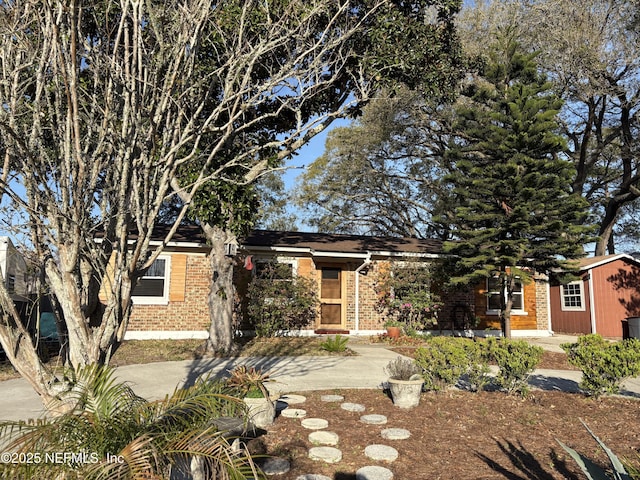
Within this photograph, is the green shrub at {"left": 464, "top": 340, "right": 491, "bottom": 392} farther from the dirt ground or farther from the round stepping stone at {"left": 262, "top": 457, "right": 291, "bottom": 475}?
the round stepping stone at {"left": 262, "top": 457, "right": 291, "bottom": 475}

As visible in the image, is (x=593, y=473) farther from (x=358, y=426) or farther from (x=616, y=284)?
(x=616, y=284)

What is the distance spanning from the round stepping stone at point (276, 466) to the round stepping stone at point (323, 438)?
1.86 feet

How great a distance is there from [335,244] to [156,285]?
20.6 feet

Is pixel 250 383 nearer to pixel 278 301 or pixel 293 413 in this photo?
pixel 293 413

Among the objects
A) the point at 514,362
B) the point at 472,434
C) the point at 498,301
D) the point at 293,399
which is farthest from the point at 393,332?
the point at 472,434

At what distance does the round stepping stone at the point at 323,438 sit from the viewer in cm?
459

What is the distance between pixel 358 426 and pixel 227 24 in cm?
586

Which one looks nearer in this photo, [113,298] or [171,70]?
[113,298]

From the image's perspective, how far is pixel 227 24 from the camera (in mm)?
6469

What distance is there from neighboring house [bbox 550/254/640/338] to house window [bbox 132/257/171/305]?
1534cm

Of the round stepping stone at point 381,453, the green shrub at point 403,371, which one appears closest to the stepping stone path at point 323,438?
the round stepping stone at point 381,453

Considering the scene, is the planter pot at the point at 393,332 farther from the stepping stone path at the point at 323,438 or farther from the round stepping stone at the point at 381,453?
the round stepping stone at the point at 381,453

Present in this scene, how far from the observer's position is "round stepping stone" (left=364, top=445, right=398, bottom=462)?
167 inches

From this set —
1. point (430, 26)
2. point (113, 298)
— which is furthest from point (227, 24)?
point (430, 26)
